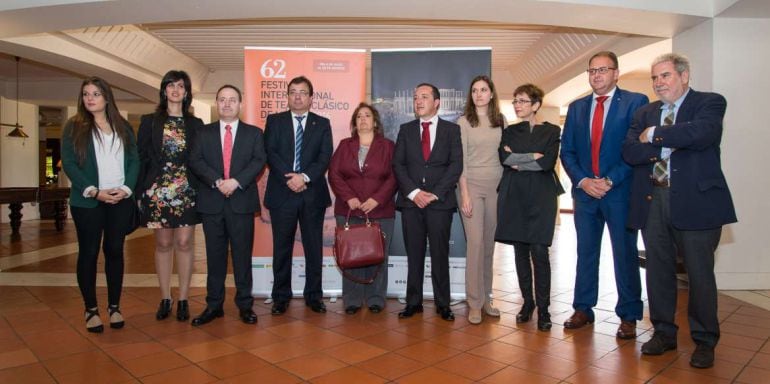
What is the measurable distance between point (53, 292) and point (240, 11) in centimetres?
308

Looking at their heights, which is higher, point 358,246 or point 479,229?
point 479,229

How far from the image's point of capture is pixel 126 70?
812cm

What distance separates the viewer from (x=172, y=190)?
3525 millimetres

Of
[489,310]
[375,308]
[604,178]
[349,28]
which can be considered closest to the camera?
[604,178]

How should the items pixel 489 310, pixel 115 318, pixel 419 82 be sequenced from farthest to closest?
pixel 419 82
pixel 489 310
pixel 115 318

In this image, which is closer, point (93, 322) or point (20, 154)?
point (93, 322)

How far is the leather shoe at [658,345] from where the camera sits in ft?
9.68

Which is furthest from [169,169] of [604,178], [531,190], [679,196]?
[679,196]

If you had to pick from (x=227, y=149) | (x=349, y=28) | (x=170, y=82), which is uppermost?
(x=349, y=28)

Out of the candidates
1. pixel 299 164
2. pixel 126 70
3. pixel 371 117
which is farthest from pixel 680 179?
pixel 126 70

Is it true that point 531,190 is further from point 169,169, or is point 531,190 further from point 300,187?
point 169,169

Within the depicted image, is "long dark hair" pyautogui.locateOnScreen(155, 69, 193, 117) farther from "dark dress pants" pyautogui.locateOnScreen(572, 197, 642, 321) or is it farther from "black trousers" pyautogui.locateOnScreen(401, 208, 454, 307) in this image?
"dark dress pants" pyautogui.locateOnScreen(572, 197, 642, 321)

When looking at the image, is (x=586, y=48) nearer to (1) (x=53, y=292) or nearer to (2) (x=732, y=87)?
(2) (x=732, y=87)

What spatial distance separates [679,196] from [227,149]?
284cm
